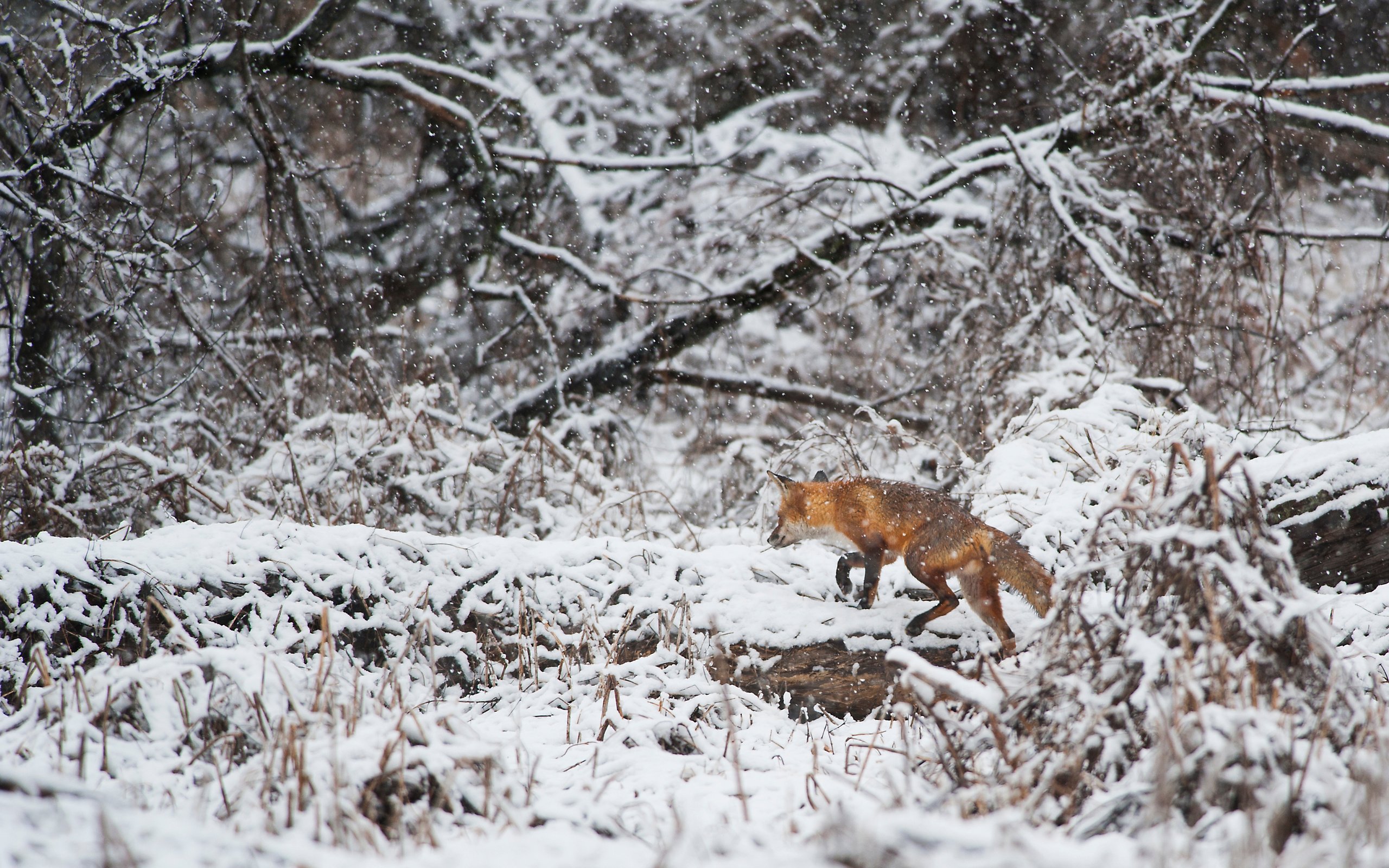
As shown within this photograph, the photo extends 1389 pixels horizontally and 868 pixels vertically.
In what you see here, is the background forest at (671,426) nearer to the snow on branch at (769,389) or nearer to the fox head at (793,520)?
the snow on branch at (769,389)

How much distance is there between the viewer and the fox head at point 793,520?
5.06 m

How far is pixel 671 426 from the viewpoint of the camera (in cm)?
1173

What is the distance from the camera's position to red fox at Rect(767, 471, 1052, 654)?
157 inches

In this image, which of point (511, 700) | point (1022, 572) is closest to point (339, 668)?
point (511, 700)

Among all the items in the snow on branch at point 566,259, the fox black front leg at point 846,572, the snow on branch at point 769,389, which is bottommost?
the fox black front leg at point 846,572

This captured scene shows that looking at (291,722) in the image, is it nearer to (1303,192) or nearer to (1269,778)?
(1269,778)

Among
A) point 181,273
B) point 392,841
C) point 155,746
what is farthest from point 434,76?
point 392,841

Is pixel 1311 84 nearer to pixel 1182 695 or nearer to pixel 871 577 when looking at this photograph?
pixel 871 577

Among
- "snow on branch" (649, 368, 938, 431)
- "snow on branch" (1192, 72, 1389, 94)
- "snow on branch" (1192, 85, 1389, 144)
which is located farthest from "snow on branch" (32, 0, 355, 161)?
"snow on branch" (1192, 72, 1389, 94)

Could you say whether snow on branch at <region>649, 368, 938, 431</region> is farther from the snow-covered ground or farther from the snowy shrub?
the snow-covered ground

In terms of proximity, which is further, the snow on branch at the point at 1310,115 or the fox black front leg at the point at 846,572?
the snow on branch at the point at 1310,115

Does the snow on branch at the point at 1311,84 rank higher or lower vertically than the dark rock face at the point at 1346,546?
higher

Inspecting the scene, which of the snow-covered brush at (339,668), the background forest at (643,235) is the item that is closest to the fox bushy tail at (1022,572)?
the snow-covered brush at (339,668)

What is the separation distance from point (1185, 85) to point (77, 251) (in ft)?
30.3
